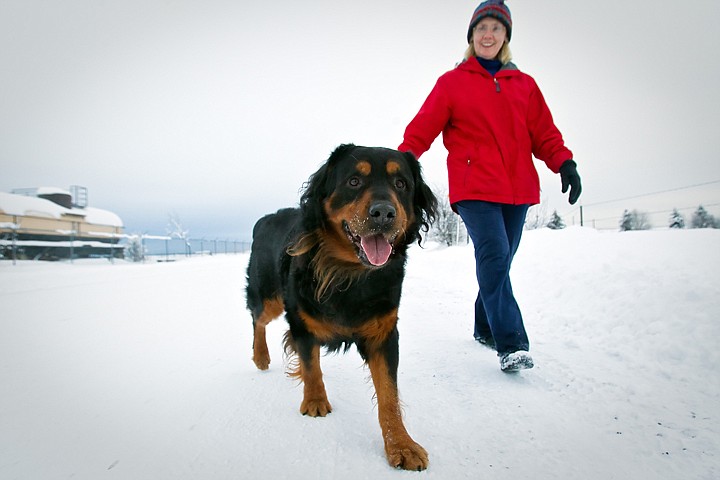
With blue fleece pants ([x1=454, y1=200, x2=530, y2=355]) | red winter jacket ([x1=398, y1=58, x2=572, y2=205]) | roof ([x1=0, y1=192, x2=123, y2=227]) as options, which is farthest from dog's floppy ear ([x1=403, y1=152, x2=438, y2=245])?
roof ([x1=0, y1=192, x2=123, y2=227])

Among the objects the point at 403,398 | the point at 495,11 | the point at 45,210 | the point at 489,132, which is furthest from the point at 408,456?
the point at 45,210

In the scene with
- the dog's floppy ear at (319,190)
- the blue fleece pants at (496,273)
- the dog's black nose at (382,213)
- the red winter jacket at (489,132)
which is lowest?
the blue fleece pants at (496,273)

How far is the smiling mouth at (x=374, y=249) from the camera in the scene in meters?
2.12

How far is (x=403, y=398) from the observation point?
234 centimetres

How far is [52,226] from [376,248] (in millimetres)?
40281

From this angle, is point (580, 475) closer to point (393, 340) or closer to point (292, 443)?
point (393, 340)

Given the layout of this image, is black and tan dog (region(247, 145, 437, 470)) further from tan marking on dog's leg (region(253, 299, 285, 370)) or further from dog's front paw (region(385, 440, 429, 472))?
tan marking on dog's leg (region(253, 299, 285, 370))

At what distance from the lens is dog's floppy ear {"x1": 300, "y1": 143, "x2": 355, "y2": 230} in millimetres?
2559

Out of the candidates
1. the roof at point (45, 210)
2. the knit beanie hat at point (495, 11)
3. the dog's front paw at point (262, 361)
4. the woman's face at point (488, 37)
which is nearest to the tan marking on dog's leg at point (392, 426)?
the dog's front paw at point (262, 361)

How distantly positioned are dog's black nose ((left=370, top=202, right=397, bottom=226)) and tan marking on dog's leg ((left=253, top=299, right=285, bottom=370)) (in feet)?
4.91

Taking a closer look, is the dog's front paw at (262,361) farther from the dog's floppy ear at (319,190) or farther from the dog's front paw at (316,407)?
the dog's floppy ear at (319,190)

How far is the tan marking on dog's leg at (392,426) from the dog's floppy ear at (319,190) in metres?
1.02

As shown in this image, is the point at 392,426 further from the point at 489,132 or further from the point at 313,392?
the point at 489,132

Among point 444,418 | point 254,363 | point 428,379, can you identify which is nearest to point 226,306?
point 254,363
